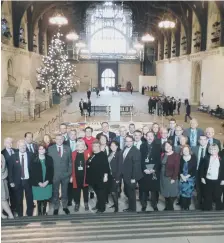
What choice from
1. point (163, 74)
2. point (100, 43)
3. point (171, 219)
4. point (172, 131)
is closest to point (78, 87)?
point (100, 43)

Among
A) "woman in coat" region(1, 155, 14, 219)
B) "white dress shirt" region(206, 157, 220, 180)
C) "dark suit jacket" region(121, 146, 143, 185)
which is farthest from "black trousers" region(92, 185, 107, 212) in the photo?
"white dress shirt" region(206, 157, 220, 180)

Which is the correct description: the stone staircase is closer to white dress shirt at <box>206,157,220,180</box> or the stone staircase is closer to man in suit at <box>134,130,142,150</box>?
white dress shirt at <box>206,157,220,180</box>

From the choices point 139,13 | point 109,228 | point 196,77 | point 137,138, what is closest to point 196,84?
point 196,77

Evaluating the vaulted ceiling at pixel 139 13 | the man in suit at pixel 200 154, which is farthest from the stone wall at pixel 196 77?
the man in suit at pixel 200 154

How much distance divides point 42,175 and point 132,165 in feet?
5.14

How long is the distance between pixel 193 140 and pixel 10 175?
4097mm

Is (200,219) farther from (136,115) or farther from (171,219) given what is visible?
(136,115)

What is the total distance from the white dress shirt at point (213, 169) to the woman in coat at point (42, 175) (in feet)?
8.89

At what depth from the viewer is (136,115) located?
2298cm

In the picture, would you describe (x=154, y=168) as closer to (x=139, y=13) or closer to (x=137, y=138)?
(x=137, y=138)

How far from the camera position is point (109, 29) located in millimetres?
47188

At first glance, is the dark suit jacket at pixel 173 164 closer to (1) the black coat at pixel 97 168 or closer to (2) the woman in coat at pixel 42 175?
(1) the black coat at pixel 97 168

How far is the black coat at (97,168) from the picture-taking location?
19.4ft

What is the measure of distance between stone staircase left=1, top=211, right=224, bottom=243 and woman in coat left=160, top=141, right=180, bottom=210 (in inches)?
33.3
